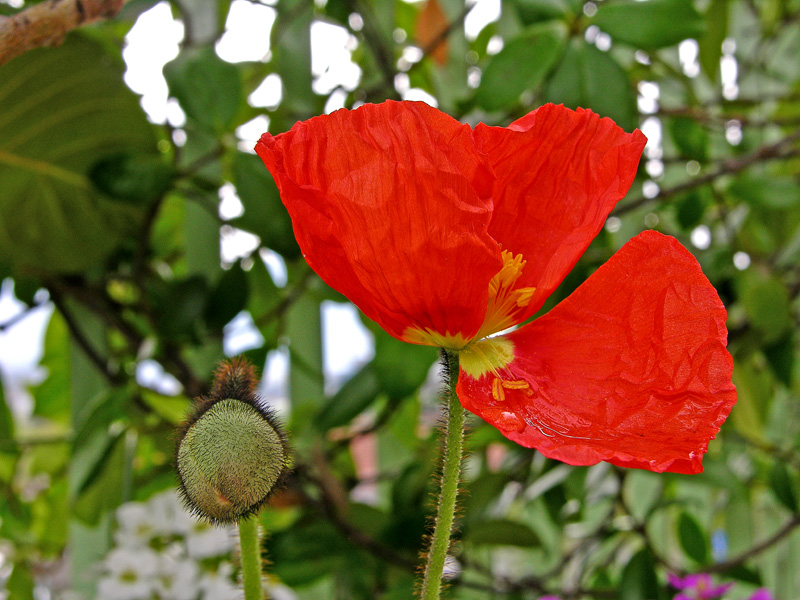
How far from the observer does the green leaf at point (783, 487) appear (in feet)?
2.32

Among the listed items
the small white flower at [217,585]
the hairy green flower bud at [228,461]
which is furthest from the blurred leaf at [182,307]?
the hairy green flower bud at [228,461]

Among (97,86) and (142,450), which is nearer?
(97,86)

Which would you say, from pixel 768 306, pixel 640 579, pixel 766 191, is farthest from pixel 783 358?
pixel 640 579

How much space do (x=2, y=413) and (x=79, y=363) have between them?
3.6 inches

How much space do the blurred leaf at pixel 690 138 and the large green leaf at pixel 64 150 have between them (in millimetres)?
540

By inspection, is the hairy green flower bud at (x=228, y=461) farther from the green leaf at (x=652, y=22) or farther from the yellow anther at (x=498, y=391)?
the green leaf at (x=652, y=22)

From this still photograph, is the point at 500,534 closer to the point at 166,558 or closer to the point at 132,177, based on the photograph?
the point at 166,558

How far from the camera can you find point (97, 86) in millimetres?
Answer: 625

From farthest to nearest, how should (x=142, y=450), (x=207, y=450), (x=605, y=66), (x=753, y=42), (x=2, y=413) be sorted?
(x=753, y=42), (x=142, y=450), (x=2, y=413), (x=605, y=66), (x=207, y=450)

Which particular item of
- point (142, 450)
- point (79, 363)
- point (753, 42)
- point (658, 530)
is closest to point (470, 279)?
point (79, 363)

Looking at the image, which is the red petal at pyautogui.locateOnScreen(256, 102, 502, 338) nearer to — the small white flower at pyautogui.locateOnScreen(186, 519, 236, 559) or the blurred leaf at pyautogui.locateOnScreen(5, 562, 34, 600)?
the small white flower at pyautogui.locateOnScreen(186, 519, 236, 559)

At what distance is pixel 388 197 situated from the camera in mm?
237

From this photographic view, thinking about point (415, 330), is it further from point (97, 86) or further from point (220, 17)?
point (220, 17)

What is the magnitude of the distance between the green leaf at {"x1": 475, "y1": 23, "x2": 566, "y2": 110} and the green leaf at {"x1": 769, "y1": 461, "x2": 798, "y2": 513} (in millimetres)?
481
